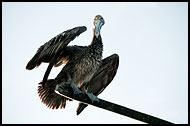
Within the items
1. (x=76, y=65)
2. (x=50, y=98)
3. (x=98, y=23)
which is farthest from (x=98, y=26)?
(x=50, y=98)

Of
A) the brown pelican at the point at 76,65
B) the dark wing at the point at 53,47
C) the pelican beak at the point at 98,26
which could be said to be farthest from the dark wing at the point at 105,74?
the dark wing at the point at 53,47

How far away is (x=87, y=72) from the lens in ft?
13.5

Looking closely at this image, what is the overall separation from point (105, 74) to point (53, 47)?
1.28m

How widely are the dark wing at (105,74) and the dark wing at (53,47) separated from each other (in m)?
1.00

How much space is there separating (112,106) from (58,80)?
141cm

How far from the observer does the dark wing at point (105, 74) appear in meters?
4.48

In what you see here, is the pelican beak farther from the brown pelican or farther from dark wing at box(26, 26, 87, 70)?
dark wing at box(26, 26, 87, 70)

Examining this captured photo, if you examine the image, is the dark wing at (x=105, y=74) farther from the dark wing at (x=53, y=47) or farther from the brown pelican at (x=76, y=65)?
the dark wing at (x=53, y=47)

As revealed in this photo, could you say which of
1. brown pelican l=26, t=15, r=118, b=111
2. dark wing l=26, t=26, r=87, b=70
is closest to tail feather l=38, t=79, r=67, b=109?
brown pelican l=26, t=15, r=118, b=111

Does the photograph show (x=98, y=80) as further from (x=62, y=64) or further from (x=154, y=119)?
(x=154, y=119)

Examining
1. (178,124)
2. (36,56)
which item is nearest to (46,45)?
(36,56)

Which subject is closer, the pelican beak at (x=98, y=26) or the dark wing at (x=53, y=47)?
the dark wing at (x=53, y=47)

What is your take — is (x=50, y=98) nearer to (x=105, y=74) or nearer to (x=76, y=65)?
(x=76, y=65)

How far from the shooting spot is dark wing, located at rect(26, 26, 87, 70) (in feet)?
11.6
